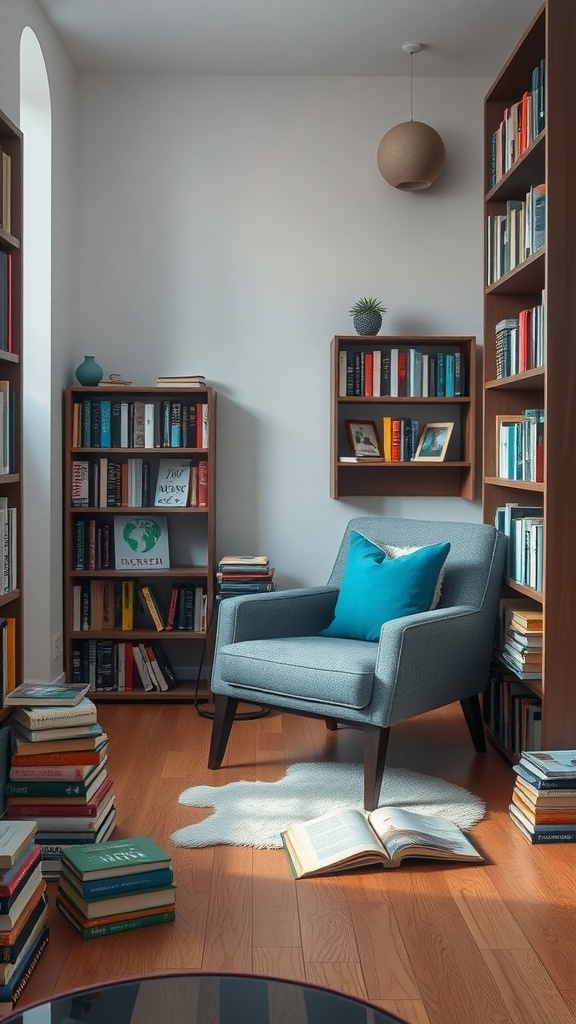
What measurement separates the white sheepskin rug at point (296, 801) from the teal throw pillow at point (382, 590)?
1.63 feet

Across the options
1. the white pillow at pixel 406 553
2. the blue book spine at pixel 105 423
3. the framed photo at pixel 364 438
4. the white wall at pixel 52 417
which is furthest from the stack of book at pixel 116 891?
the framed photo at pixel 364 438

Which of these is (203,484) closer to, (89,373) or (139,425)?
(139,425)

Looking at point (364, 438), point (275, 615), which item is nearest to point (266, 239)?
point (364, 438)

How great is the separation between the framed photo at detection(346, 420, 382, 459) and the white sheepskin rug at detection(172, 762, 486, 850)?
1.55m

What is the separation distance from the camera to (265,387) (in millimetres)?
4641

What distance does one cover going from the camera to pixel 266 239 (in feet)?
15.1

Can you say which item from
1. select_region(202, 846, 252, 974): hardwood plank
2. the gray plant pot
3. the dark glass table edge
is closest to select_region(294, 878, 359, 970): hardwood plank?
select_region(202, 846, 252, 974): hardwood plank

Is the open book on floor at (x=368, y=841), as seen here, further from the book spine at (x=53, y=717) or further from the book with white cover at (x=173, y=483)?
→ the book with white cover at (x=173, y=483)

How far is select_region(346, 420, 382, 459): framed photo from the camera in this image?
4.46 m

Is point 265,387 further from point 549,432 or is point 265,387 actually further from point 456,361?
point 549,432

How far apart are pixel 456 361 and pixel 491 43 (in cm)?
134

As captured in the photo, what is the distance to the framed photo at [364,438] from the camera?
14.6ft

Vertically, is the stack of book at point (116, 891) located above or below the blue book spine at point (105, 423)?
below

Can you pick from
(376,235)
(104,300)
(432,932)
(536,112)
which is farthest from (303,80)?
(432,932)
